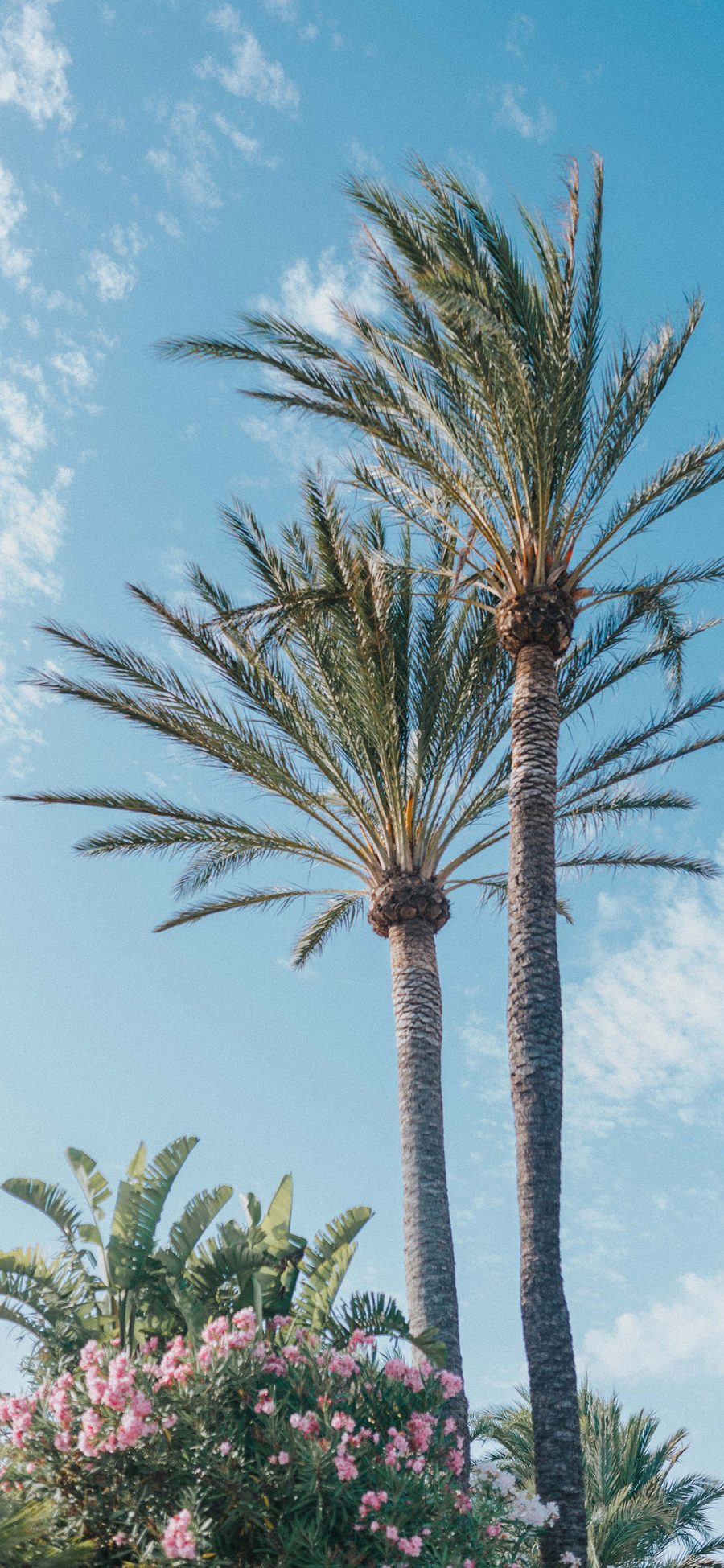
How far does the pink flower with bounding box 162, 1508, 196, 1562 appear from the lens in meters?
6.37

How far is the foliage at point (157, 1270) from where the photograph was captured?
27.5ft

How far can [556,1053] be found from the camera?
11.1 meters

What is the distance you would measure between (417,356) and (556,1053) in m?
6.49

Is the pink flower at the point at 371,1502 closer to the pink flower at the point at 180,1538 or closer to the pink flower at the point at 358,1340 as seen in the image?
the pink flower at the point at 180,1538

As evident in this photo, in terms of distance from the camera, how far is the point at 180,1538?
6.37 metres

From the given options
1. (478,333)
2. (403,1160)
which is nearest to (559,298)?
(478,333)

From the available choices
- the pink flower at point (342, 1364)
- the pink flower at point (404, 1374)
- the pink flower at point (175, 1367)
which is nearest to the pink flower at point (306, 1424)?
the pink flower at point (342, 1364)

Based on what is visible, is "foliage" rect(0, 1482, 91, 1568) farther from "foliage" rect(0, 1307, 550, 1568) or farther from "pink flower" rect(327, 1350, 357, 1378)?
"pink flower" rect(327, 1350, 357, 1378)

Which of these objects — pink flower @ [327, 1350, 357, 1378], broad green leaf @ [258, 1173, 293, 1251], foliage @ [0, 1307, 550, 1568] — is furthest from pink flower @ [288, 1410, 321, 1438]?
broad green leaf @ [258, 1173, 293, 1251]

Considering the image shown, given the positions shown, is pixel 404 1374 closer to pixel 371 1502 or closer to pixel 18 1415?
pixel 371 1502

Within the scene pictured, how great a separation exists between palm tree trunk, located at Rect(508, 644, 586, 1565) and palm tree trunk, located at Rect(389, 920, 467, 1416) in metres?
1.34

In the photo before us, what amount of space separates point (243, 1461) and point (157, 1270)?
1916 mm

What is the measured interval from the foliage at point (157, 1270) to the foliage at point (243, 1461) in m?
0.82

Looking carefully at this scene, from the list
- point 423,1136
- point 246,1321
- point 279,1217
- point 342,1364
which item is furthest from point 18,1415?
point 423,1136
